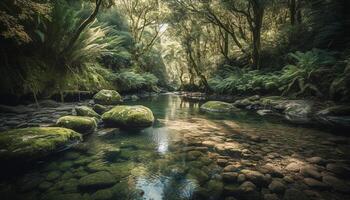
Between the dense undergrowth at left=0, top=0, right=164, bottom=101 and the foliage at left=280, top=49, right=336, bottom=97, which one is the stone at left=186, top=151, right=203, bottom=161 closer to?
the dense undergrowth at left=0, top=0, right=164, bottom=101

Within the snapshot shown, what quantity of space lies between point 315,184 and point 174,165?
6.72ft

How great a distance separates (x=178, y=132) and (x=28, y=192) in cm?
371

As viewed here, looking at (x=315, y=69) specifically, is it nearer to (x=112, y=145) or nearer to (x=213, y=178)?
(x=213, y=178)

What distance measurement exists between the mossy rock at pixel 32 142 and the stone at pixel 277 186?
3716mm

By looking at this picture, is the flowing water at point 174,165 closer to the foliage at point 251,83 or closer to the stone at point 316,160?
the stone at point 316,160

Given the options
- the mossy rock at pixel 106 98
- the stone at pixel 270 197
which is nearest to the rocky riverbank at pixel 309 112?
the stone at pixel 270 197

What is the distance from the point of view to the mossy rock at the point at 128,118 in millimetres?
5949

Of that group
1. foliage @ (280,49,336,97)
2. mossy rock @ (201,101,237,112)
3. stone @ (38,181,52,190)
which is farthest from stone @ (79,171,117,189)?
foliage @ (280,49,336,97)

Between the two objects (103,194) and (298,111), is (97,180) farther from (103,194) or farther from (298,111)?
(298,111)

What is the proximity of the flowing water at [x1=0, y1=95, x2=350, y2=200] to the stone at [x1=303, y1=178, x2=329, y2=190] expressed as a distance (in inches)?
1.7

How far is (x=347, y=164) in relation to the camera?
3.30 metres

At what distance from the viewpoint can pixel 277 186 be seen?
2.73 meters

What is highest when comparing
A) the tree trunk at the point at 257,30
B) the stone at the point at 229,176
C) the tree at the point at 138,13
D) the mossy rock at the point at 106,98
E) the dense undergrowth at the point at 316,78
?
the tree at the point at 138,13

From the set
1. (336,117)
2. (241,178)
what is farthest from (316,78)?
(241,178)
